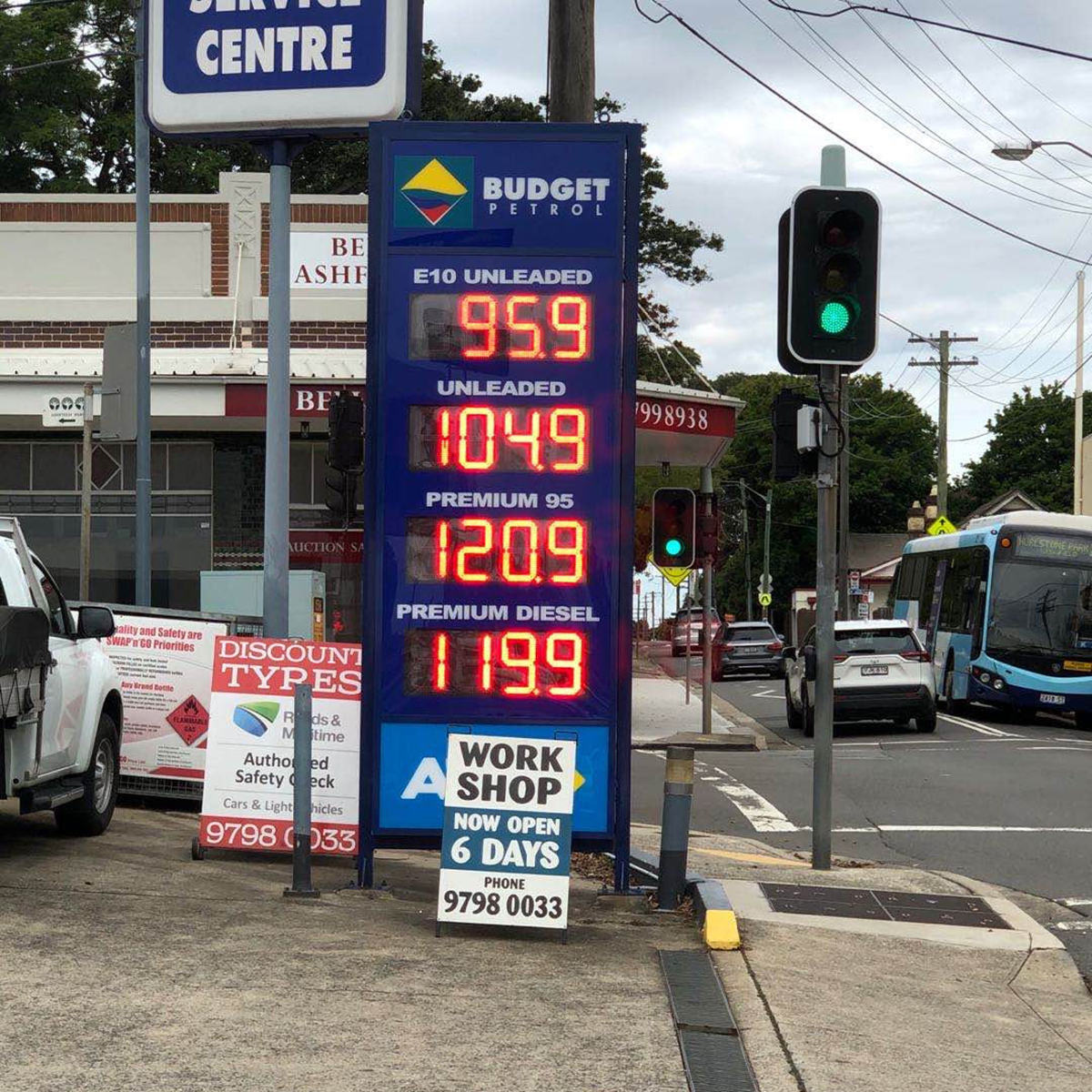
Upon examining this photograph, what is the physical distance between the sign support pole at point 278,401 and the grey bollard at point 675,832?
2.71m

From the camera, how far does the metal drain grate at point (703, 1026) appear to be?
6.14 m

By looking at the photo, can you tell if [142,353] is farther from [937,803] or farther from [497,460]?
[497,460]

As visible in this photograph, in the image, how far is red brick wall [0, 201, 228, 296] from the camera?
27078 mm

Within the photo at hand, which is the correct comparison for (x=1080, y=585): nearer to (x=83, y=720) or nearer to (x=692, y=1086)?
(x=83, y=720)

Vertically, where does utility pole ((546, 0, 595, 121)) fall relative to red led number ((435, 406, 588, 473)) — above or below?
above

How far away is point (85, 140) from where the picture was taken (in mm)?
49969

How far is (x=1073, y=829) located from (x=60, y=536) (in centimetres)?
1486

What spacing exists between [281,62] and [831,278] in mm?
3522

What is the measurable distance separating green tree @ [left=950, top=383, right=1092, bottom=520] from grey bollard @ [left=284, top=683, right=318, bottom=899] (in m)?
90.6

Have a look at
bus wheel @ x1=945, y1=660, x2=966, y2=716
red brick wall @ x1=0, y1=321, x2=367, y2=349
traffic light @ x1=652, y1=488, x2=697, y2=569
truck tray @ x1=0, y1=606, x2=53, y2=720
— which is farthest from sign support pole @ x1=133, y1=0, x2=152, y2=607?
bus wheel @ x1=945, y1=660, x2=966, y2=716

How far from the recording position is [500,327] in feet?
31.2

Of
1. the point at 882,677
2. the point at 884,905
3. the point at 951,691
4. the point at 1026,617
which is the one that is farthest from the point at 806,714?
the point at 884,905

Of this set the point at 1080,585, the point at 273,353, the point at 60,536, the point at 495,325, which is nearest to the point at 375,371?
the point at 495,325

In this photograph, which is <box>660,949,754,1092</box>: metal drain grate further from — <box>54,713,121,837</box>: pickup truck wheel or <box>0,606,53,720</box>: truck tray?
<box>54,713,121,837</box>: pickup truck wheel
